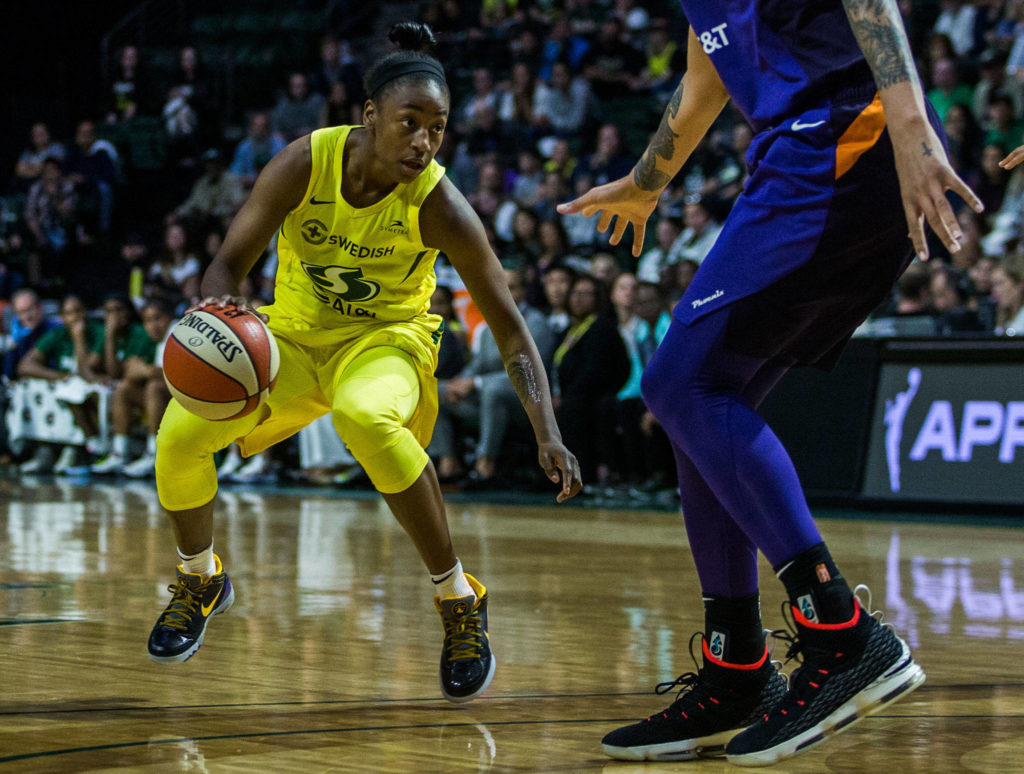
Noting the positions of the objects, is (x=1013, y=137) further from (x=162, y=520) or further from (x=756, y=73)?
(x=756, y=73)

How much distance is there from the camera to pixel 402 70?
3859mm

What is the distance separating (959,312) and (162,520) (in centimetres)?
576

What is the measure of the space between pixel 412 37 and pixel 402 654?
182 cm

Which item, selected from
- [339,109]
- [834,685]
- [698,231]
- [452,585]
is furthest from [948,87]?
[834,685]

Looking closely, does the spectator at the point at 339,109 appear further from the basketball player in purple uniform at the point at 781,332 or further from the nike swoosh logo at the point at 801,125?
the nike swoosh logo at the point at 801,125

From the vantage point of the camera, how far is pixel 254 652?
164 inches

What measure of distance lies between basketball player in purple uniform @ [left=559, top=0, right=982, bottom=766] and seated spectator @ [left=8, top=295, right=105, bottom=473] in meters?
11.6

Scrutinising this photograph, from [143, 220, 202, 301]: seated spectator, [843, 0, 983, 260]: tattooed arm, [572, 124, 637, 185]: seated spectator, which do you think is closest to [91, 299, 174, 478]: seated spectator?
[143, 220, 202, 301]: seated spectator

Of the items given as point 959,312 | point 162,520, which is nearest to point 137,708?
point 162,520

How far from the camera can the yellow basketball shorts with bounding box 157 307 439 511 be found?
3.71 metres

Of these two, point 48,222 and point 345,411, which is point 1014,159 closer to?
point 345,411

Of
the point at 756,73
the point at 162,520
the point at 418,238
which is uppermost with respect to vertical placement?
the point at 756,73

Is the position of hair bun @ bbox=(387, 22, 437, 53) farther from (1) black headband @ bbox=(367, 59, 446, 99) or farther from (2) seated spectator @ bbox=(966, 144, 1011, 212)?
(2) seated spectator @ bbox=(966, 144, 1011, 212)

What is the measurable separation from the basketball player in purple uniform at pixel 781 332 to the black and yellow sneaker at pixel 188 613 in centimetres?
142
